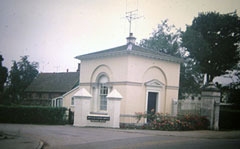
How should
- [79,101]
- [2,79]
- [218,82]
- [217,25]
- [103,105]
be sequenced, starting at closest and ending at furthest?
[79,101] → [103,105] → [217,25] → [218,82] → [2,79]

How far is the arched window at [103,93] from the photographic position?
22.3m

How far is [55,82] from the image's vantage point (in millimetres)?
46656

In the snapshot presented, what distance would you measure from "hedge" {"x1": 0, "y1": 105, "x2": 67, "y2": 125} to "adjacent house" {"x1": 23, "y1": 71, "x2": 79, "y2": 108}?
19.1m

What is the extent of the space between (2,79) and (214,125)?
32853 mm

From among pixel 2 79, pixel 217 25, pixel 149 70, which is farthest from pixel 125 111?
pixel 2 79

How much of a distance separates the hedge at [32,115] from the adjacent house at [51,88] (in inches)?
754

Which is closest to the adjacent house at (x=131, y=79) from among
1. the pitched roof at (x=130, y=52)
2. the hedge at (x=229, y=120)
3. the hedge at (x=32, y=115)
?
the pitched roof at (x=130, y=52)

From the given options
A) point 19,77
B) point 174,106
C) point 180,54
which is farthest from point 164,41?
point 19,77

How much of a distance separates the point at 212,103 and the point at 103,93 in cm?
844

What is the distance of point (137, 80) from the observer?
2080 centimetres

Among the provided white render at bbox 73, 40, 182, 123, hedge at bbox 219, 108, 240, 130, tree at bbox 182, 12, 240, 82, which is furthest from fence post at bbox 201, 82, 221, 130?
tree at bbox 182, 12, 240, 82

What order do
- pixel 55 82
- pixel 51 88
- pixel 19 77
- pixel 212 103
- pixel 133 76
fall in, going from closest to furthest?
pixel 212 103, pixel 133 76, pixel 51 88, pixel 55 82, pixel 19 77

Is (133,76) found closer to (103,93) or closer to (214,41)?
(103,93)

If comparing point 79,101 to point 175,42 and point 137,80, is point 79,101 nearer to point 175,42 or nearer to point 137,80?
point 137,80
